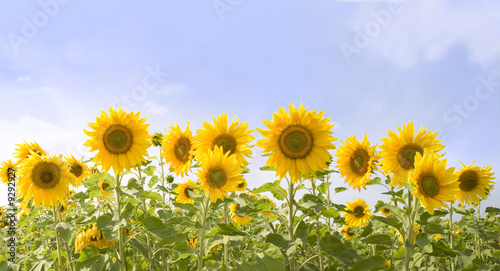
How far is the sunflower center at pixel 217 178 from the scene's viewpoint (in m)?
3.21

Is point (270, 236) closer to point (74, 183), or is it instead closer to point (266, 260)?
point (266, 260)

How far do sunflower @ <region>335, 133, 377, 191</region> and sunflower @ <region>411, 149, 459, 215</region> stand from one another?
1.13 m

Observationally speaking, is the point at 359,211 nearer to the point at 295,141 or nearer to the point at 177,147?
the point at 295,141

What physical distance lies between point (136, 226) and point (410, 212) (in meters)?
3.36

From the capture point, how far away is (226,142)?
11.8 ft

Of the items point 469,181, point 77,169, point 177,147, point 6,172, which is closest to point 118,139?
point 177,147

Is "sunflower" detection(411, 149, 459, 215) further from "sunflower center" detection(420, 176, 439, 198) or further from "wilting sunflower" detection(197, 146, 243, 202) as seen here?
"wilting sunflower" detection(197, 146, 243, 202)

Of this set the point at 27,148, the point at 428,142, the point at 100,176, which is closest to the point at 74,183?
the point at 100,176

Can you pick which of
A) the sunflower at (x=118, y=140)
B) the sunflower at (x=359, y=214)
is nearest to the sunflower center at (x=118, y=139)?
the sunflower at (x=118, y=140)

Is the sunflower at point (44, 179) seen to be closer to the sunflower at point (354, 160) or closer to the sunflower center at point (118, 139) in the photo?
the sunflower center at point (118, 139)

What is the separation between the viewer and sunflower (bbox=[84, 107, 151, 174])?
3984 millimetres

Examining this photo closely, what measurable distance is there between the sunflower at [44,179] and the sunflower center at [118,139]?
101 centimetres

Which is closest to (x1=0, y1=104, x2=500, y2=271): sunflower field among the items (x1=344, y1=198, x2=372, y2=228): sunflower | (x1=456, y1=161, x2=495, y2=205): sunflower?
(x1=456, y1=161, x2=495, y2=205): sunflower

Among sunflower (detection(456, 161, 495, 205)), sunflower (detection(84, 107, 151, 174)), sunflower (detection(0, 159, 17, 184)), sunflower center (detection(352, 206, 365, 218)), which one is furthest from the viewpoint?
sunflower center (detection(352, 206, 365, 218))
